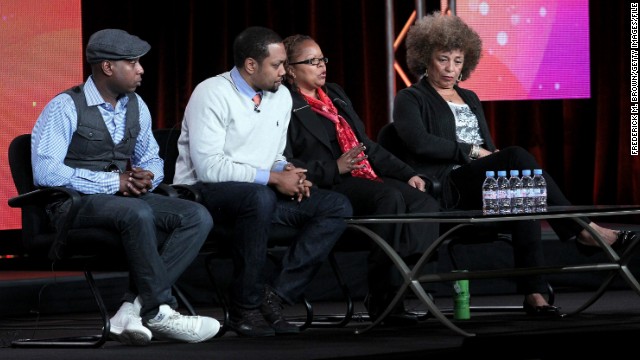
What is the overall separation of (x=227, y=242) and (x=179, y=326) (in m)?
0.45

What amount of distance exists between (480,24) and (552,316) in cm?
247

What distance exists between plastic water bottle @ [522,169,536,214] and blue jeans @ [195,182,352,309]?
65 cm

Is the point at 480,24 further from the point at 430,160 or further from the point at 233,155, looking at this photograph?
the point at 233,155

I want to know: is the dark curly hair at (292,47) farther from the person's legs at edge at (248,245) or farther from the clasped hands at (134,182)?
the clasped hands at (134,182)

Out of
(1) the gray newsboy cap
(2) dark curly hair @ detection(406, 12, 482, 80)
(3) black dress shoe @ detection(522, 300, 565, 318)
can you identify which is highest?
(2) dark curly hair @ detection(406, 12, 482, 80)

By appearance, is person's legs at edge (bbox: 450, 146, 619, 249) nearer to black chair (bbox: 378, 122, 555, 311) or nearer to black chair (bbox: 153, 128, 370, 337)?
black chair (bbox: 378, 122, 555, 311)

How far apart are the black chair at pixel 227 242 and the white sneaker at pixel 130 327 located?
1.30 ft

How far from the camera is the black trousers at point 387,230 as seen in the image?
437cm

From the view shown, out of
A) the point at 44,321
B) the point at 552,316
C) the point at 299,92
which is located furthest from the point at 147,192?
the point at 552,316

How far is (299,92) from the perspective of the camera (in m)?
4.71

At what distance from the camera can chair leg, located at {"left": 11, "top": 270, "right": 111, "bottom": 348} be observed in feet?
12.4

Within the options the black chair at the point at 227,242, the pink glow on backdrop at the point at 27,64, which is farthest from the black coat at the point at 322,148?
the pink glow on backdrop at the point at 27,64

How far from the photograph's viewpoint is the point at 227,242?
13.4 feet

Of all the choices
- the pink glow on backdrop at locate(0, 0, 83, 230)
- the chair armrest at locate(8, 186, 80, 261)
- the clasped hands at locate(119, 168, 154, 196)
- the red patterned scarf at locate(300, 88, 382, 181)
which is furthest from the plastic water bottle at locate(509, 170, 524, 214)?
the pink glow on backdrop at locate(0, 0, 83, 230)
